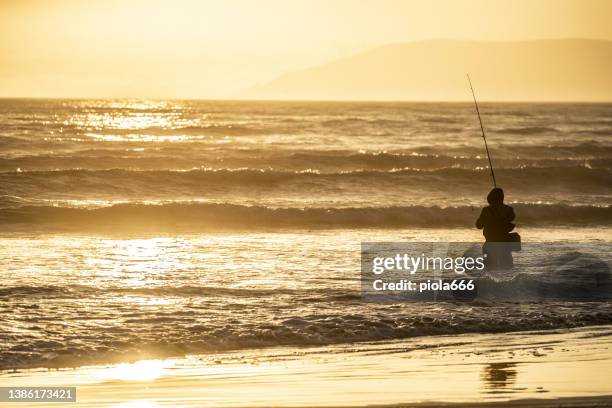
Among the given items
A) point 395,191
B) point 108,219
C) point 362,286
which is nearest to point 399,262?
point 362,286

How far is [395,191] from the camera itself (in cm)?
2773

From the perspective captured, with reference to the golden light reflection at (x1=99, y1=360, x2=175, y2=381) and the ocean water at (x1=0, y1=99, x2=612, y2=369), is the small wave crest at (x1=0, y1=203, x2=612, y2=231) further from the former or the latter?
the golden light reflection at (x1=99, y1=360, x2=175, y2=381)

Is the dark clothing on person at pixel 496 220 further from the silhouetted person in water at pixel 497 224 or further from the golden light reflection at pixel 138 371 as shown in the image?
the golden light reflection at pixel 138 371

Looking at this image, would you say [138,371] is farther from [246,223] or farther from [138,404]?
[246,223]

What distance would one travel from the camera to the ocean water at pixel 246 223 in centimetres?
1039

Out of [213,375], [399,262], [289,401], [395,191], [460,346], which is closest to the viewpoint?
[289,401]

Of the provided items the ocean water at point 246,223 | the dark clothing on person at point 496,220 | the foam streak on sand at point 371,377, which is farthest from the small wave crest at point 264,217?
the foam streak on sand at point 371,377

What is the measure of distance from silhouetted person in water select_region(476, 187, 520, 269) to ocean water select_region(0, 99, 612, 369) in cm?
73

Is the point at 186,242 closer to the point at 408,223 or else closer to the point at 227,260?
the point at 227,260

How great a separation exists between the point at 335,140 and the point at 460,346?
33193 mm

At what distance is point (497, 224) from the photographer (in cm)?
1182
